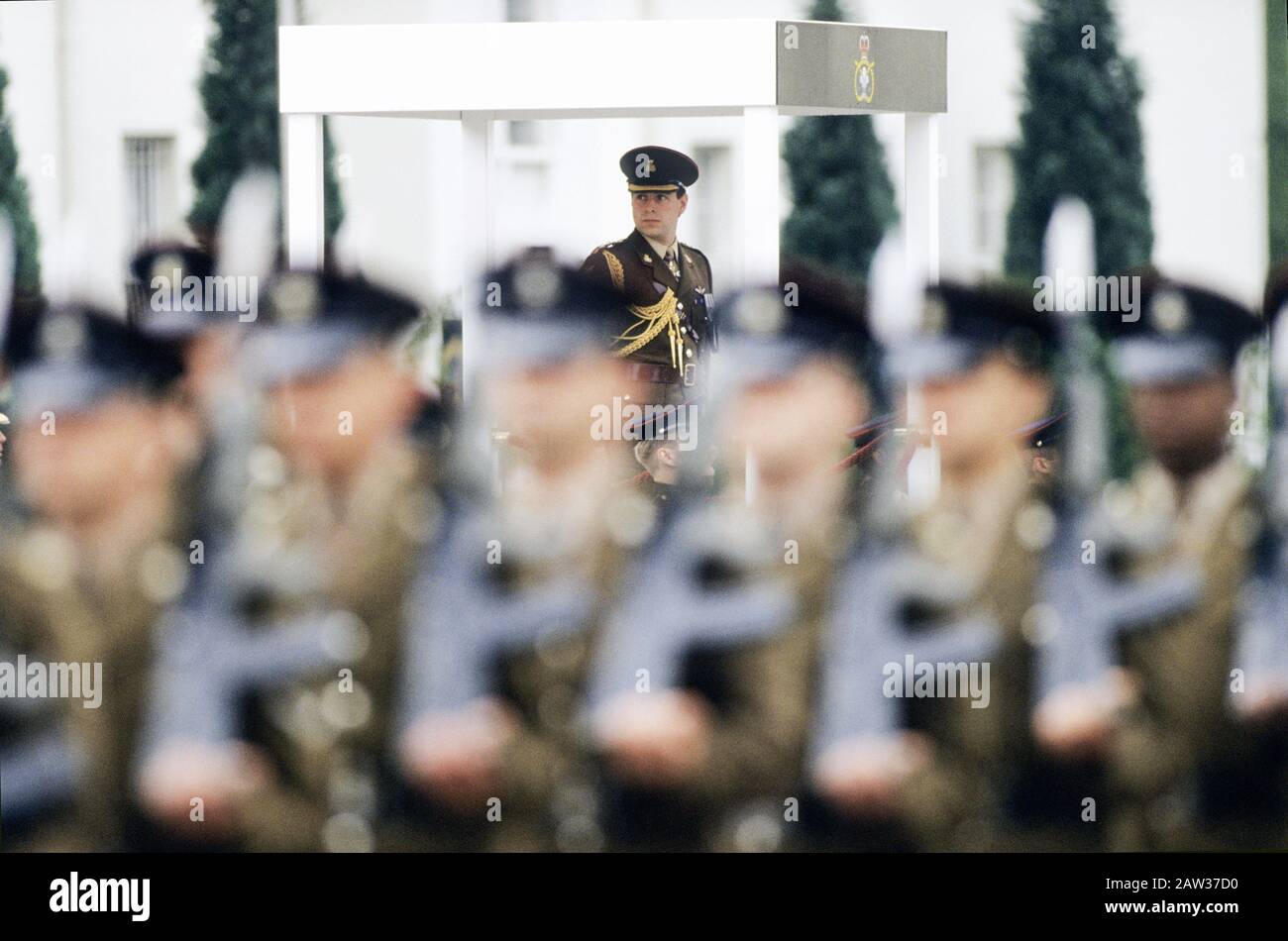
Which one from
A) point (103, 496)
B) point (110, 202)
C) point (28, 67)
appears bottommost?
point (103, 496)

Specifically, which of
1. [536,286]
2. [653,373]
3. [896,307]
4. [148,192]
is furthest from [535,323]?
[148,192]

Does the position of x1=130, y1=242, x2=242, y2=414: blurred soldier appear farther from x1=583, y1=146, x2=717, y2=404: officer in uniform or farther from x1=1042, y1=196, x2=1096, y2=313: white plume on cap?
x1=1042, y1=196, x2=1096, y2=313: white plume on cap

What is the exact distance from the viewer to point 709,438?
3936 mm

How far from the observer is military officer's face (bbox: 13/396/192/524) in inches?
156

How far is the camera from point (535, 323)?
3947 mm

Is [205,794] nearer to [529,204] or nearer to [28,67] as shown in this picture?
[28,67]

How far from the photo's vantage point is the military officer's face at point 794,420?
3924 mm

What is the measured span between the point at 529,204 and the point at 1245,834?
555cm

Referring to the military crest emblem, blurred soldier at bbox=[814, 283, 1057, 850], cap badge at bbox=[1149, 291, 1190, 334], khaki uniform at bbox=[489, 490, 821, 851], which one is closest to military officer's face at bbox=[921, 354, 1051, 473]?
blurred soldier at bbox=[814, 283, 1057, 850]

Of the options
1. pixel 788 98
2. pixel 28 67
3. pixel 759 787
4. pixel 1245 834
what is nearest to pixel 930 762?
pixel 759 787

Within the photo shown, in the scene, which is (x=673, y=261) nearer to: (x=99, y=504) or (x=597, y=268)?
(x=597, y=268)

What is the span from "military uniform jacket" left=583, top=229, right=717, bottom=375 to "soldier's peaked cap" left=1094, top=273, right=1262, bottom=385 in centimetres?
73

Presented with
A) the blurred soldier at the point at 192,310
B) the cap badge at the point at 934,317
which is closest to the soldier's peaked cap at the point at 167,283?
the blurred soldier at the point at 192,310

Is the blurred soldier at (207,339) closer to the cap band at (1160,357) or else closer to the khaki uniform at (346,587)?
the khaki uniform at (346,587)
